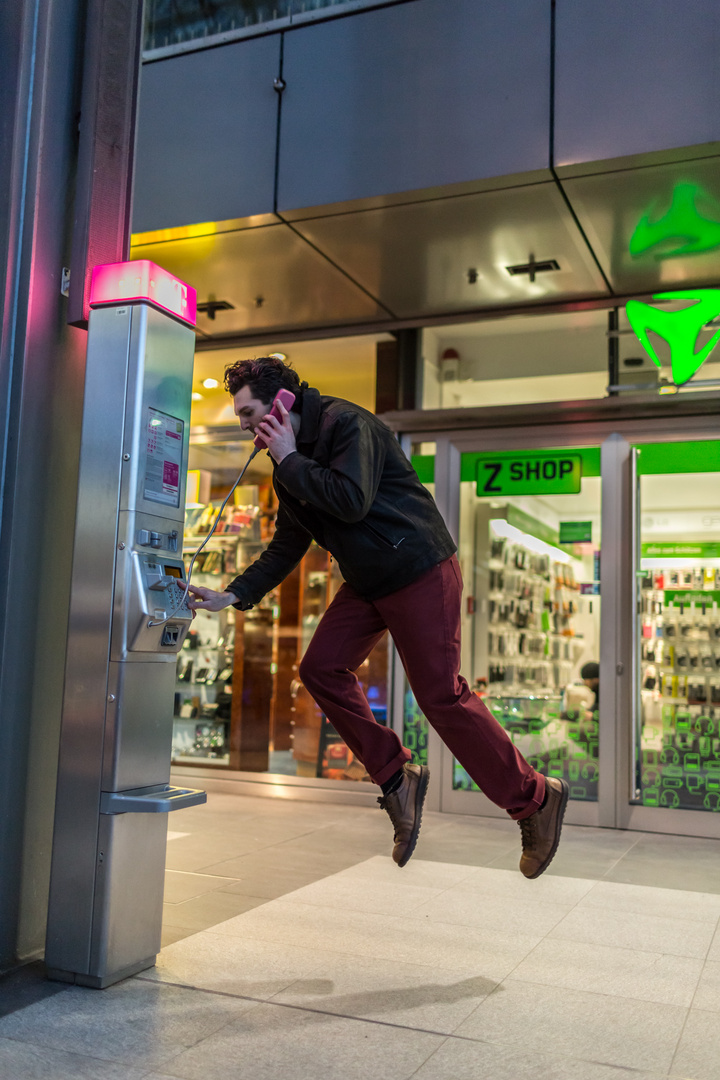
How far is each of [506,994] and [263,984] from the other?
27.8 inches

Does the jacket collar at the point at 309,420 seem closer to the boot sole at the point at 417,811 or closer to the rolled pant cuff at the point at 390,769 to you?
the rolled pant cuff at the point at 390,769

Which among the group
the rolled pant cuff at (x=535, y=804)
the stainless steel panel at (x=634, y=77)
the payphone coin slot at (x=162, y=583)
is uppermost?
the stainless steel panel at (x=634, y=77)

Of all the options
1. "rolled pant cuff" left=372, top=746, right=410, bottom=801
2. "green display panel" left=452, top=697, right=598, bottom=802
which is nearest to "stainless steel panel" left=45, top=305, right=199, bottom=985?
"rolled pant cuff" left=372, top=746, right=410, bottom=801

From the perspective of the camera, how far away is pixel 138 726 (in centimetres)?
299

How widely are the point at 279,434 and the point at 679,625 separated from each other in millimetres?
4105

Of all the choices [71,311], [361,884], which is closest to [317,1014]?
[361,884]

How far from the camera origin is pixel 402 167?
17.0ft

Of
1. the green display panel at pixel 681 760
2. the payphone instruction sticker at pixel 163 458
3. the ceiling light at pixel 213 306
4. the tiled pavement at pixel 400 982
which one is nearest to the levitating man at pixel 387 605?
the payphone instruction sticker at pixel 163 458

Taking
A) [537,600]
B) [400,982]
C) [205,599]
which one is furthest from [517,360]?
[400,982]

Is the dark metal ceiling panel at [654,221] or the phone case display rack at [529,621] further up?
the dark metal ceiling panel at [654,221]

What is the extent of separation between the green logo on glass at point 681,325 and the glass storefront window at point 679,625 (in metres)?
0.50

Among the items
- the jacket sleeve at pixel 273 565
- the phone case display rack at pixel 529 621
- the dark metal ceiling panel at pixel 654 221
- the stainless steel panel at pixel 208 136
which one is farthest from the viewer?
the phone case display rack at pixel 529 621

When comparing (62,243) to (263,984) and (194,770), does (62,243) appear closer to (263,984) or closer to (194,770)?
(263,984)

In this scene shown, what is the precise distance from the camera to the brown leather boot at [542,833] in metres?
3.02
